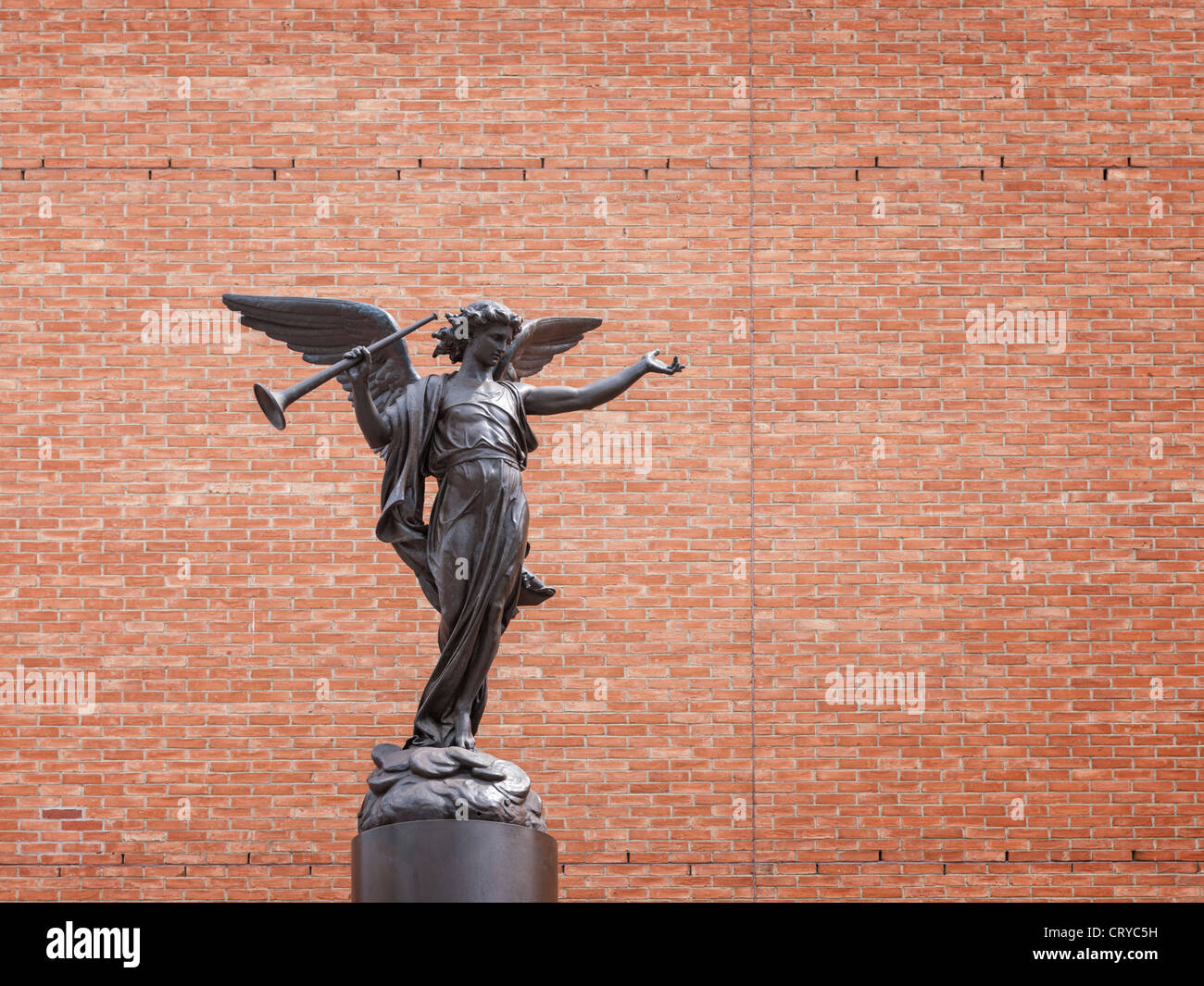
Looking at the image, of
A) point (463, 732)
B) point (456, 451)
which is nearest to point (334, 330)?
point (456, 451)

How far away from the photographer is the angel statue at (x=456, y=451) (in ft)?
22.6

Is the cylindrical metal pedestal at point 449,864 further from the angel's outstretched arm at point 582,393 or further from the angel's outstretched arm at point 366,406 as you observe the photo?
the angel's outstretched arm at point 582,393

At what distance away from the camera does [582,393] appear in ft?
23.7

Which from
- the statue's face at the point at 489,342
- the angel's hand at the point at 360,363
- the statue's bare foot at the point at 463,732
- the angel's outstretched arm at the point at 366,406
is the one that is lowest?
the statue's bare foot at the point at 463,732

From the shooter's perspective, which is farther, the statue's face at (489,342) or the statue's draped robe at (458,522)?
the statue's face at (489,342)

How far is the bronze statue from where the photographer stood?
6.88 m

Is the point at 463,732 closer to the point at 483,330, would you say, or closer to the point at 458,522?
the point at 458,522

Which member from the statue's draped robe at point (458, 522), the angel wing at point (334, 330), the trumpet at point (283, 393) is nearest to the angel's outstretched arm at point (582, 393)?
the statue's draped robe at point (458, 522)

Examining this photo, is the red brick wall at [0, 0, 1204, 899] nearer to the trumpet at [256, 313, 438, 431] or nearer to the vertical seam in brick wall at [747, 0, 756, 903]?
the vertical seam in brick wall at [747, 0, 756, 903]

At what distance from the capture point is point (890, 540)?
32.3ft

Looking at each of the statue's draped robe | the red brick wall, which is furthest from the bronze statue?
the red brick wall

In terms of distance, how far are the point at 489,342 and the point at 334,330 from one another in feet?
2.14

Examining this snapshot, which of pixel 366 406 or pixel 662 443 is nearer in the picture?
pixel 366 406

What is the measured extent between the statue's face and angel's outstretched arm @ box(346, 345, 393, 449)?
0.40 meters
